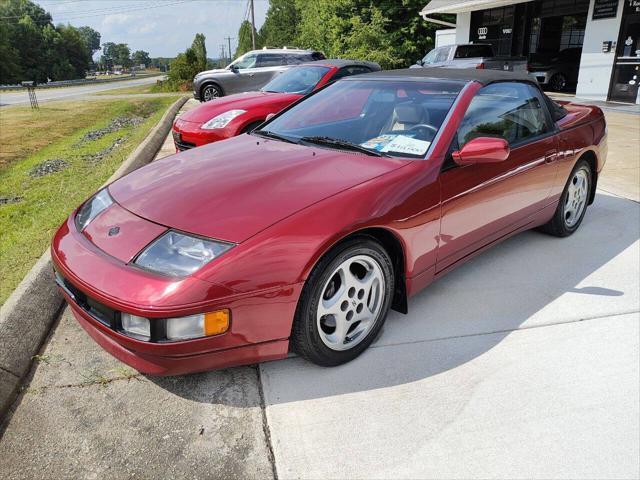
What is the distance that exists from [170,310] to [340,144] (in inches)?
61.6

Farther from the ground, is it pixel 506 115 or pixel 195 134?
pixel 506 115

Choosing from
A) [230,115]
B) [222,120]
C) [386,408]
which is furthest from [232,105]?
[386,408]

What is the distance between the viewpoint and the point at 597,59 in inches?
587

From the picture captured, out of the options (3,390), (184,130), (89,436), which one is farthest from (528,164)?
(184,130)

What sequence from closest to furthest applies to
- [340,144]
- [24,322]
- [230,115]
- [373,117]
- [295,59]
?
[24,322] → [340,144] → [373,117] → [230,115] → [295,59]

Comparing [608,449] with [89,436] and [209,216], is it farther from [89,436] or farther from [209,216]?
[89,436]

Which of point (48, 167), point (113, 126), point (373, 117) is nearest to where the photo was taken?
point (373, 117)

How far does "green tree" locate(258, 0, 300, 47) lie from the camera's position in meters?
68.6

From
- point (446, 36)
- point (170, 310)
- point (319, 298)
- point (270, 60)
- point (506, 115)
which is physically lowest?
point (319, 298)

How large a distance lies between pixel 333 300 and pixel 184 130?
4.23 m

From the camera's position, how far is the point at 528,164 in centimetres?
356

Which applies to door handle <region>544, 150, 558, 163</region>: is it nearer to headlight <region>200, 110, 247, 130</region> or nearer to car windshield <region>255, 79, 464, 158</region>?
car windshield <region>255, 79, 464, 158</region>

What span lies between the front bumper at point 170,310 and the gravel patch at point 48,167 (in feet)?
21.2

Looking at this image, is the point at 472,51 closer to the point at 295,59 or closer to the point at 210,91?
the point at 295,59
